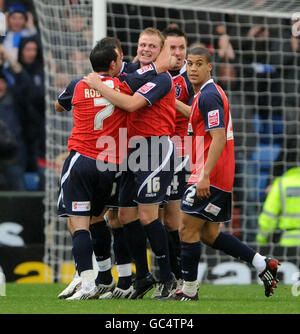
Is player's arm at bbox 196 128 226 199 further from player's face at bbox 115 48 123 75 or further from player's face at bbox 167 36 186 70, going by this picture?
player's face at bbox 167 36 186 70

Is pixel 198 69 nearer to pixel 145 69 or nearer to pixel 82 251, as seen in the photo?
pixel 145 69

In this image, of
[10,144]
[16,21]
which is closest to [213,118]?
[10,144]

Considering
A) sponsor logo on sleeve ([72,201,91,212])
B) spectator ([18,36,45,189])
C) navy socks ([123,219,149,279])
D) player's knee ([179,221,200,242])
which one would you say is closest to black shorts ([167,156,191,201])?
navy socks ([123,219,149,279])

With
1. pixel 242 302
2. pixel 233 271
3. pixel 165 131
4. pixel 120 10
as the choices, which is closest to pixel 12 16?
pixel 120 10

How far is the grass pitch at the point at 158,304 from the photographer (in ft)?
18.9

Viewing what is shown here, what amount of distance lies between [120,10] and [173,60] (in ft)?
10.6

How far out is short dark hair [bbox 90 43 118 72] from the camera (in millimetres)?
6555

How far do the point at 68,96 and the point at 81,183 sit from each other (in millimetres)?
693

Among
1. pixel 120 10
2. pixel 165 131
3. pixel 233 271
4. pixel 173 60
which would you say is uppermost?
pixel 120 10

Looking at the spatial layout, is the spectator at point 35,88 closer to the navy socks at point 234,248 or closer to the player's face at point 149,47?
the player's face at point 149,47

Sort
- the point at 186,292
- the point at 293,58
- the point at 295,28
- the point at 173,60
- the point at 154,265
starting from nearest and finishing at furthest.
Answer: the point at 186,292 < the point at 173,60 < the point at 154,265 < the point at 295,28 < the point at 293,58

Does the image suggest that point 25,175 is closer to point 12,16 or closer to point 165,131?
point 12,16

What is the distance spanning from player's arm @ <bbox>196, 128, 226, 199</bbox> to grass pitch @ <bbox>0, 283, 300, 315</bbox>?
2.65ft

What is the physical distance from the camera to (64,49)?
9.66 metres
